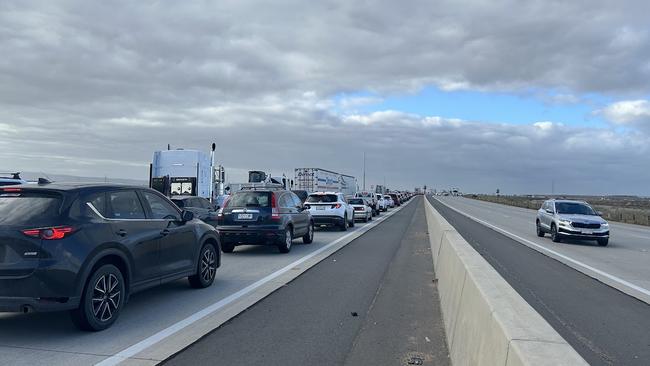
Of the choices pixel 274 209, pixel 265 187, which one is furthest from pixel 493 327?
pixel 265 187

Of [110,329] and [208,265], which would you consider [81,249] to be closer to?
[110,329]

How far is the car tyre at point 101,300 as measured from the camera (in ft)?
20.9

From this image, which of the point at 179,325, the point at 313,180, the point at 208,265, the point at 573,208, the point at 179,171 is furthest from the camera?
the point at 313,180

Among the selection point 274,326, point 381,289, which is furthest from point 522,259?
point 274,326

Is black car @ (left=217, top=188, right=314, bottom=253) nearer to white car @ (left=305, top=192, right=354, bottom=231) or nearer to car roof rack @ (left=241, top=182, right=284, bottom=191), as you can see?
car roof rack @ (left=241, top=182, right=284, bottom=191)

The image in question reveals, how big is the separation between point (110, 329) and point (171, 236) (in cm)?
191

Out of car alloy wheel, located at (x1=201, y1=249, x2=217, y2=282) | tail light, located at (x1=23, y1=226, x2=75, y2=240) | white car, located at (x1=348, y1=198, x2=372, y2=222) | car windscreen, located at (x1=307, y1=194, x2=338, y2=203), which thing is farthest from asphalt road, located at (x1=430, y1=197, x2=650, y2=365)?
white car, located at (x1=348, y1=198, x2=372, y2=222)

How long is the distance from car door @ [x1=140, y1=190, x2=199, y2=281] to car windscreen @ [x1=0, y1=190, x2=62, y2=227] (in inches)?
62.0

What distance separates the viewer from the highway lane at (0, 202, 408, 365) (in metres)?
5.60

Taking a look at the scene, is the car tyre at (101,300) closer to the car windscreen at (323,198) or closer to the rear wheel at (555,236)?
the car windscreen at (323,198)

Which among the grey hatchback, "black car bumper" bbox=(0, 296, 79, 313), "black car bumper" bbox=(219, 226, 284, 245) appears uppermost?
the grey hatchback

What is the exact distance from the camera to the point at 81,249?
6270mm

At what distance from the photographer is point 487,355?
370 cm

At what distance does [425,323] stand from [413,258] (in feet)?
23.2
